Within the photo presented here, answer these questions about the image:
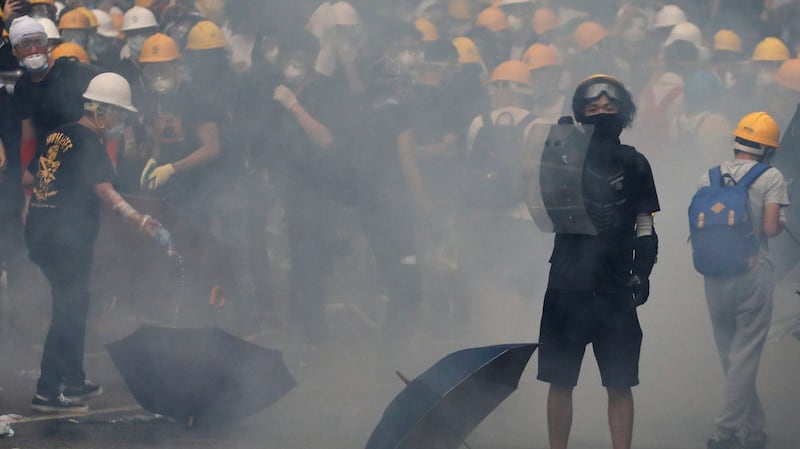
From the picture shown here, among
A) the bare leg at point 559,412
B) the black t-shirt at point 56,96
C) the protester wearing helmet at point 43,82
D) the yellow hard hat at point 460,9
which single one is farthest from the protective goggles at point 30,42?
the yellow hard hat at point 460,9

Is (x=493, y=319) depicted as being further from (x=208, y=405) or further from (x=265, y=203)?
(x=208, y=405)

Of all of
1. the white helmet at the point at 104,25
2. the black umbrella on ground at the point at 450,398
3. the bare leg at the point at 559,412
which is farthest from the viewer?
the white helmet at the point at 104,25

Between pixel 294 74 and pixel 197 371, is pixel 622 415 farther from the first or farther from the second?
pixel 294 74

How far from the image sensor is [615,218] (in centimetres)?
359

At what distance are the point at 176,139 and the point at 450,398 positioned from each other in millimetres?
2964

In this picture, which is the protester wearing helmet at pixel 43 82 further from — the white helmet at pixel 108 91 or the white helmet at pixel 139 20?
the white helmet at pixel 139 20

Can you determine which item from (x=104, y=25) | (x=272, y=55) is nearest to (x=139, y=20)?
(x=104, y=25)

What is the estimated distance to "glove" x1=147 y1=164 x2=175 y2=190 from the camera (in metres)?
5.75

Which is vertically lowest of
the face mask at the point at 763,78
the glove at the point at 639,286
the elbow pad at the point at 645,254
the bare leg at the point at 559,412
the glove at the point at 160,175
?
the bare leg at the point at 559,412

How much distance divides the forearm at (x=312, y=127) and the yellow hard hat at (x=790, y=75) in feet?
9.54

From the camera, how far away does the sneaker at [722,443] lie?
4402mm

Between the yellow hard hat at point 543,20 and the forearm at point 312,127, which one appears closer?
the forearm at point 312,127

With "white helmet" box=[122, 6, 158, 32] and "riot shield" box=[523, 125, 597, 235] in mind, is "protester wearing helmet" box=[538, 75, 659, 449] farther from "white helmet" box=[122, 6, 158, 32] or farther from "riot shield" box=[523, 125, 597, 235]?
"white helmet" box=[122, 6, 158, 32]

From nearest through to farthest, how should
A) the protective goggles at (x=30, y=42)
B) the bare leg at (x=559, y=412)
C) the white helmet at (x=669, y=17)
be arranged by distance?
the bare leg at (x=559, y=412) → the protective goggles at (x=30, y=42) → the white helmet at (x=669, y=17)
